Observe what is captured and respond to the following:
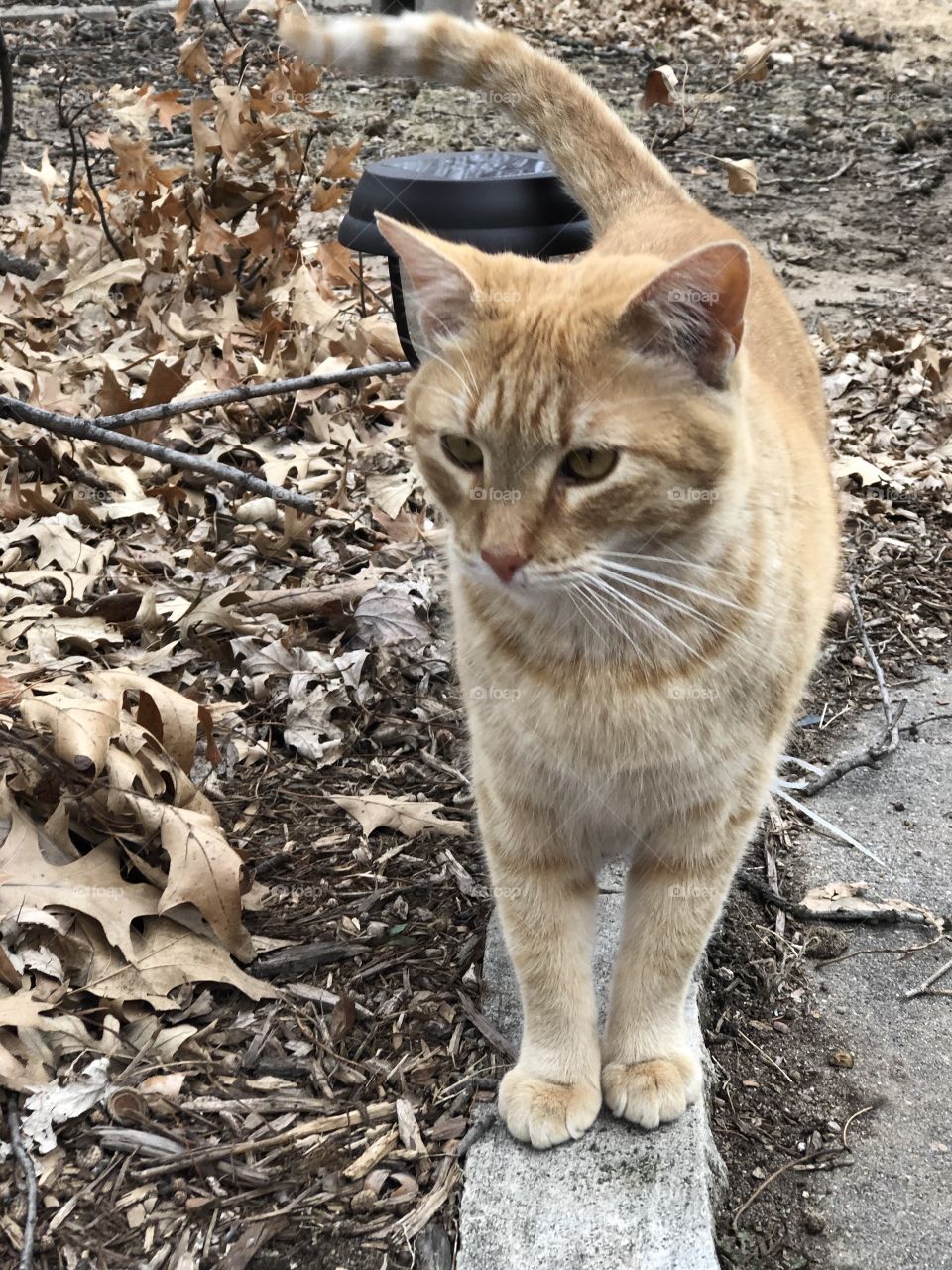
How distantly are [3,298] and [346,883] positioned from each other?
136 inches

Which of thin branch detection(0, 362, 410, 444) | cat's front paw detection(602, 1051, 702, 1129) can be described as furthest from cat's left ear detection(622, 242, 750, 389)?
thin branch detection(0, 362, 410, 444)

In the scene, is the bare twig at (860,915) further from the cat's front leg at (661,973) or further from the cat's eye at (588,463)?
the cat's eye at (588,463)

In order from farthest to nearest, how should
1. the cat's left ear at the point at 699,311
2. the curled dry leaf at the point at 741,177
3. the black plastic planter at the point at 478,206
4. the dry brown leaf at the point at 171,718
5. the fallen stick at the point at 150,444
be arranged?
the curled dry leaf at the point at 741,177 → the fallen stick at the point at 150,444 → the black plastic planter at the point at 478,206 → the dry brown leaf at the point at 171,718 → the cat's left ear at the point at 699,311

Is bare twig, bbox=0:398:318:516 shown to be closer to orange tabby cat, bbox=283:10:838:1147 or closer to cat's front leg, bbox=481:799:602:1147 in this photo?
orange tabby cat, bbox=283:10:838:1147

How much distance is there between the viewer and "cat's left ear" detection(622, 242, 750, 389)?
1.71 m

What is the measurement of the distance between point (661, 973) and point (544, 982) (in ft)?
0.72

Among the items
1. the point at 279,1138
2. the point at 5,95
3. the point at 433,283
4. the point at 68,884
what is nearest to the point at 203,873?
the point at 68,884

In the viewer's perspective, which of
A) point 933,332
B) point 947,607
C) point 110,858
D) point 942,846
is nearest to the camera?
point 110,858

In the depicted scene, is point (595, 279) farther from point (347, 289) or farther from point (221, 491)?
point (347, 289)

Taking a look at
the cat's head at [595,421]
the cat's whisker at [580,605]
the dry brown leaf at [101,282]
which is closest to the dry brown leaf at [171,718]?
the cat's head at [595,421]

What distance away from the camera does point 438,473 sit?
6.81 ft

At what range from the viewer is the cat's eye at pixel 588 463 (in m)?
1.84

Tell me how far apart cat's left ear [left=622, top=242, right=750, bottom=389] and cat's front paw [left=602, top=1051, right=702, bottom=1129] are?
4.02 feet

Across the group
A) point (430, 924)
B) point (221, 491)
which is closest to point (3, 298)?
point (221, 491)
